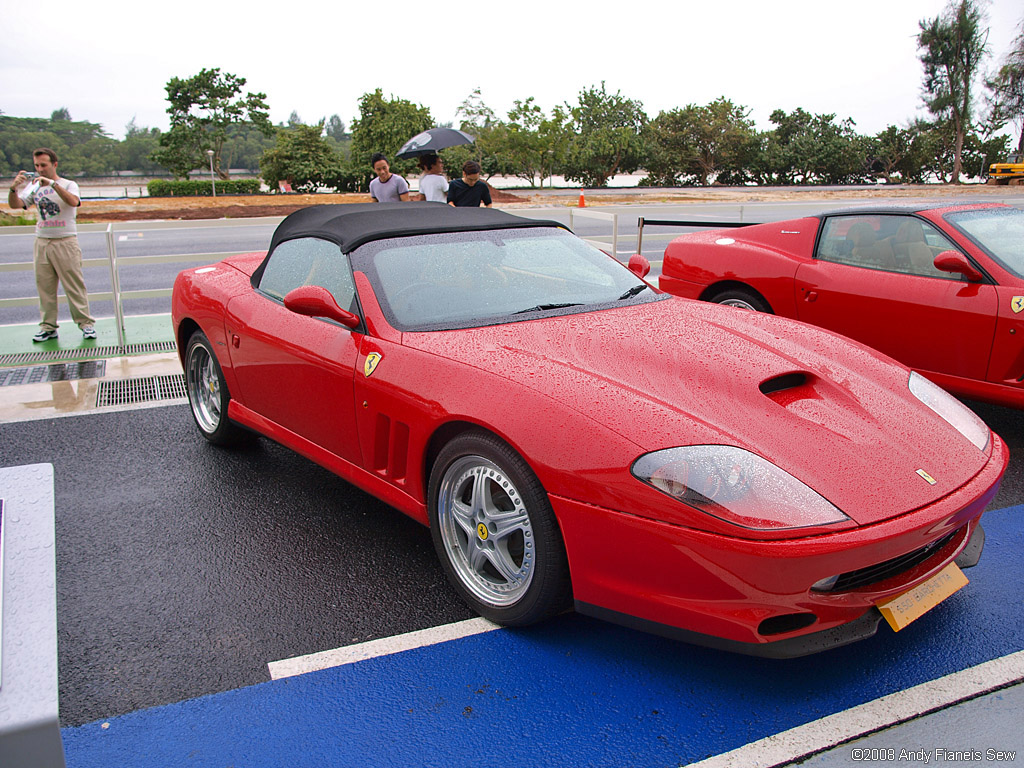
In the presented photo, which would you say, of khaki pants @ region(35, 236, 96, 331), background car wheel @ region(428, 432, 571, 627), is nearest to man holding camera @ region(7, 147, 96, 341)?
khaki pants @ region(35, 236, 96, 331)

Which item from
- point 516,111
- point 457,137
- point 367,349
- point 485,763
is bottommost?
point 485,763

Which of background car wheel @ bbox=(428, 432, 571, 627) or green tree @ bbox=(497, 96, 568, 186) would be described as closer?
background car wheel @ bbox=(428, 432, 571, 627)

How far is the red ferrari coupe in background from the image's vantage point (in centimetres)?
458

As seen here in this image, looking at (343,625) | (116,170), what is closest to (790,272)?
(343,625)

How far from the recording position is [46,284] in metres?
7.10

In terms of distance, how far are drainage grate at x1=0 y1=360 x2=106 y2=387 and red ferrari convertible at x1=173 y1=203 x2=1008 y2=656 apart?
112 inches

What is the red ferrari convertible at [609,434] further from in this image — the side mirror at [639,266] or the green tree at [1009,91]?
the green tree at [1009,91]

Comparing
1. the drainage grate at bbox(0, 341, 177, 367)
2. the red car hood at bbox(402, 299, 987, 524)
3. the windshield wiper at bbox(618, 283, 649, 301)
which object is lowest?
the drainage grate at bbox(0, 341, 177, 367)

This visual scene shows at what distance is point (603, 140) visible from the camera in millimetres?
47594

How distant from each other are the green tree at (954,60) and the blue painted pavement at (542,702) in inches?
2328

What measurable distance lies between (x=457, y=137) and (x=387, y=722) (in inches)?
316

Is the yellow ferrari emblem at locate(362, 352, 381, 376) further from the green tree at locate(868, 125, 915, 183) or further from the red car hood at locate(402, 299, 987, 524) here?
the green tree at locate(868, 125, 915, 183)

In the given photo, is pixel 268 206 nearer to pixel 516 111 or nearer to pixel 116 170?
pixel 516 111

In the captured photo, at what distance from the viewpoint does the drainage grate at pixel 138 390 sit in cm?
565
